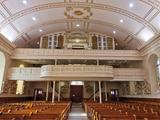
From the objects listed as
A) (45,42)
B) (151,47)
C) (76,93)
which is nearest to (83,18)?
(45,42)

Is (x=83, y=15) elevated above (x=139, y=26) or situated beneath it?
elevated above

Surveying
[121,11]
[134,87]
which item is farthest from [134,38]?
[134,87]

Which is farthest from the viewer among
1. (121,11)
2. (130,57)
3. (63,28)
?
(63,28)

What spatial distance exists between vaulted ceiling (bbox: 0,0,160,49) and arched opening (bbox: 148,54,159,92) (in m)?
1.67

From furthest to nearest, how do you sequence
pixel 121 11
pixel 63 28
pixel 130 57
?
pixel 63 28, pixel 130 57, pixel 121 11

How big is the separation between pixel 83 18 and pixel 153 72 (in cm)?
812

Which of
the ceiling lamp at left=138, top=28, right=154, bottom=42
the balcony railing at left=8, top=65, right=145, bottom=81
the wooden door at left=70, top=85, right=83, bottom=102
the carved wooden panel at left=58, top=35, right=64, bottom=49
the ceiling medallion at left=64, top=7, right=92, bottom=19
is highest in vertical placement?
the ceiling medallion at left=64, top=7, right=92, bottom=19

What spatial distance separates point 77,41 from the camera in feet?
60.1

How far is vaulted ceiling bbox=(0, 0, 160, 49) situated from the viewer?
492 inches

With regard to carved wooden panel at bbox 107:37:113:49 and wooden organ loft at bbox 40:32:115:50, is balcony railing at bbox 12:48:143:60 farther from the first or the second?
carved wooden panel at bbox 107:37:113:49

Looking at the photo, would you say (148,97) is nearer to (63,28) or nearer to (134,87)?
(134,87)

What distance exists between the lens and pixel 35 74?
15.3 meters

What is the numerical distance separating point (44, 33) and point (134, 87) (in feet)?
37.0

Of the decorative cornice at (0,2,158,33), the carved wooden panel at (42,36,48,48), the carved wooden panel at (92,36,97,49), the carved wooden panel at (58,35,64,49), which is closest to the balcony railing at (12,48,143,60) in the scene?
the carved wooden panel at (92,36,97,49)
